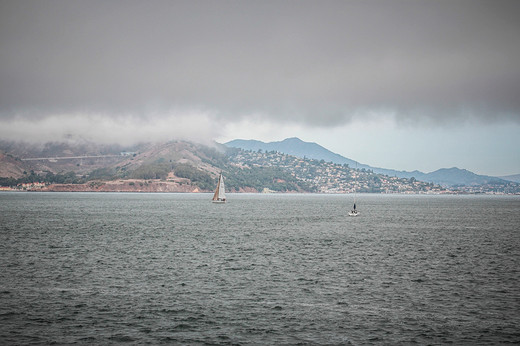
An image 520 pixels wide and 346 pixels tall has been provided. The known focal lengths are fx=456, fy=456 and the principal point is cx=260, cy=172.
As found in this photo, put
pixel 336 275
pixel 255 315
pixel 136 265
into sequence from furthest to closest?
pixel 136 265 → pixel 336 275 → pixel 255 315

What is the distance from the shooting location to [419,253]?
68.2 m

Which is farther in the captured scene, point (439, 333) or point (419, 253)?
point (419, 253)

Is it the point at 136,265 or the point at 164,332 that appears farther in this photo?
the point at 136,265

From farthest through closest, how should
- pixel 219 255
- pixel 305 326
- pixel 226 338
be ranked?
pixel 219 255, pixel 305 326, pixel 226 338

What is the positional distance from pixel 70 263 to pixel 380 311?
126 feet

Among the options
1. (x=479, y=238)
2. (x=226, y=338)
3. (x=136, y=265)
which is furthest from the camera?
(x=479, y=238)

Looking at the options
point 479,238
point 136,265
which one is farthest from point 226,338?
point 479,238

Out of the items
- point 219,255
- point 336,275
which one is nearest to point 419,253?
point 336,275

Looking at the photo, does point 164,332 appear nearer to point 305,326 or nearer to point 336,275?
point 305,326

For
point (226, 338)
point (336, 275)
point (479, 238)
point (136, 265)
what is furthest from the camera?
point (479, 238)

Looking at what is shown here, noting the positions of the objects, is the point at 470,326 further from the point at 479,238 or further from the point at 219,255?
the point at 479,238

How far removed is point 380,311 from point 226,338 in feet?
42.7

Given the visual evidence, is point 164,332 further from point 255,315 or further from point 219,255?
point 219,255

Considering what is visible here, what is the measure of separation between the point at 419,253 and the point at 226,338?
4734 cm
